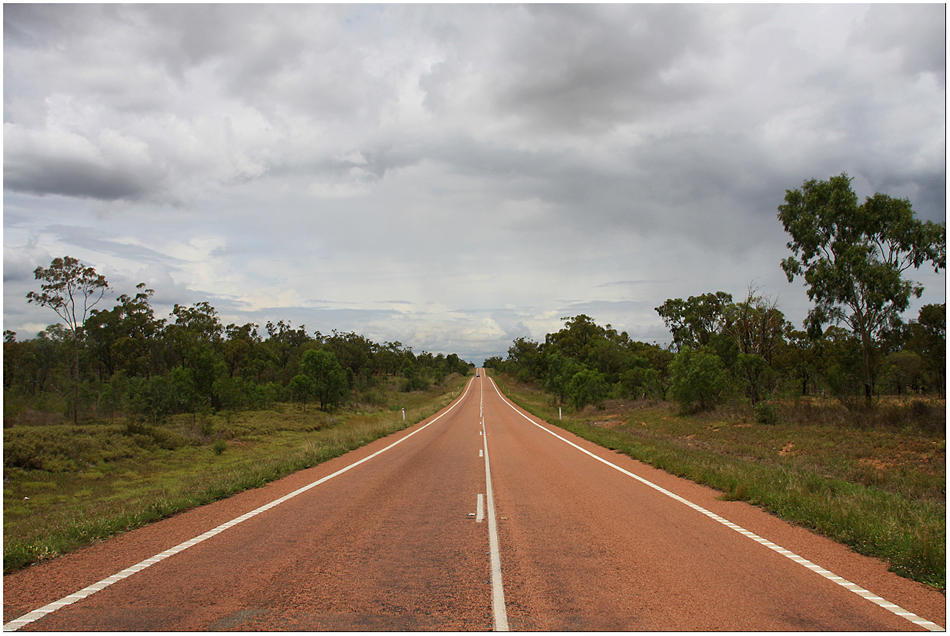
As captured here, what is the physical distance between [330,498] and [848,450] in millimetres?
19735

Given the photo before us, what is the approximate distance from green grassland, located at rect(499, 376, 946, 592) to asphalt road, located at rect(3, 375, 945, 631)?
18.9 inches

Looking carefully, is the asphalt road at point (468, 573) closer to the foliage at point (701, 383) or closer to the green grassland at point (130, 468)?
the green grassland at point (130, 468)

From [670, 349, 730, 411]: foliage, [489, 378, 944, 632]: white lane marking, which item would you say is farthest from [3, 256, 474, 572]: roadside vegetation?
[670, 349, 730, 411]: foliage

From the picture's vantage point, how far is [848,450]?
61.9 ft

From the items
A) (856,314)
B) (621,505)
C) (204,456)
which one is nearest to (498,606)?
(621,505)

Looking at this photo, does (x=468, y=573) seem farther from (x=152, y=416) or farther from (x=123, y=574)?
(x=152, y=416)

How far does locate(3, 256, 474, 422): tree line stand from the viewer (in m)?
41.9

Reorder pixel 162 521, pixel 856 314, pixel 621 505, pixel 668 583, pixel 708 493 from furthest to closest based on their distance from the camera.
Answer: pixel 856 314, pixel 708 493, pixel 621 505, pixel 162 521, pixel 668 583

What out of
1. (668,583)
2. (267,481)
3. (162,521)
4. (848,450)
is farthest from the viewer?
(848,450)

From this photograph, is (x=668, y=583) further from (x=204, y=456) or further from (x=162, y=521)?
(x=204, y=456)

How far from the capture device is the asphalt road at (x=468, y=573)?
14.0 ft

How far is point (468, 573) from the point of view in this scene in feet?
17.7

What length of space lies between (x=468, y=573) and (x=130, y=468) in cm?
2652

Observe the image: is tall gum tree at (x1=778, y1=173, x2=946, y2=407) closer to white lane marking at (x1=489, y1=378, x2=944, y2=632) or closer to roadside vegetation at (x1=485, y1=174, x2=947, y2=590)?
roadside vegetation at (x1=485, y1=174, x2=947, y2=590)
